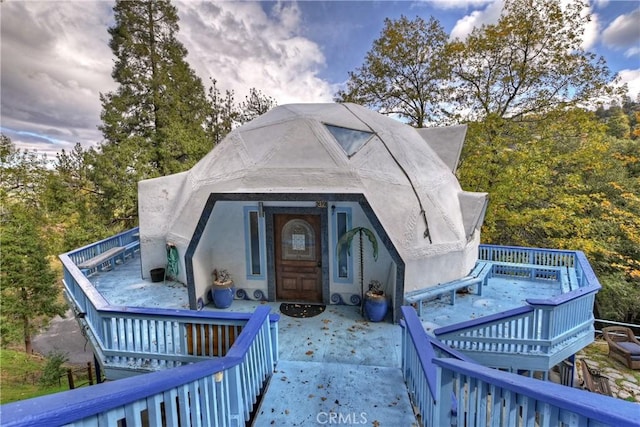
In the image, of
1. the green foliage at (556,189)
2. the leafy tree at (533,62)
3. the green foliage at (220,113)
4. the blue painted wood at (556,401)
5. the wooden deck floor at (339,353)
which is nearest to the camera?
the blue painted wood at (556,401)

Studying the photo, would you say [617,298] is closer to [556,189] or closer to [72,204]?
[556,189]

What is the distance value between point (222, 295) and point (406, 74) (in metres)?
14.5

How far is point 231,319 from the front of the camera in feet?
12.8

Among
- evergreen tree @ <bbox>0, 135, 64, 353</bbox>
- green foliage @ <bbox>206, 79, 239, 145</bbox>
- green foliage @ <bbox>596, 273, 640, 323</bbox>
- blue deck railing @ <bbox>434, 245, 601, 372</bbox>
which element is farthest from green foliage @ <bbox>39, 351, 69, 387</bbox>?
green foliage @ <bbox>596, 273, 640, 323</bbox>

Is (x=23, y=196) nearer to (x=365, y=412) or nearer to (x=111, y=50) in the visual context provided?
(x=111, y=50)

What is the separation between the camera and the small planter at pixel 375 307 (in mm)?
5996

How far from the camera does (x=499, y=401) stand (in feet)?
6.52

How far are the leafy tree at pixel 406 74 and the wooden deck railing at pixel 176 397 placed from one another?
48.7 ft

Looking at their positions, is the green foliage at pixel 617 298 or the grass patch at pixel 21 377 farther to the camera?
the green foliage at pixel 617 298

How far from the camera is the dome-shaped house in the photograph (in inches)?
260

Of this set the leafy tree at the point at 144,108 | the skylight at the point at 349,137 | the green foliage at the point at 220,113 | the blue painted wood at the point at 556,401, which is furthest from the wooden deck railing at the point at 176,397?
the green foliage at the point at 220,113

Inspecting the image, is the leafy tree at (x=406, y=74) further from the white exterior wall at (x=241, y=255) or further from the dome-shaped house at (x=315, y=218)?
the white exterior wall at (x=241, y=255)

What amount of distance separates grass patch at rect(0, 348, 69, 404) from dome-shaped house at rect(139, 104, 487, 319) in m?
10.5

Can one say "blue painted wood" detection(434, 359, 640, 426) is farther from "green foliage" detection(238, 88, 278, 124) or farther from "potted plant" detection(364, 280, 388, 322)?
"green foliage" detection(238, 88, 278, 124)
